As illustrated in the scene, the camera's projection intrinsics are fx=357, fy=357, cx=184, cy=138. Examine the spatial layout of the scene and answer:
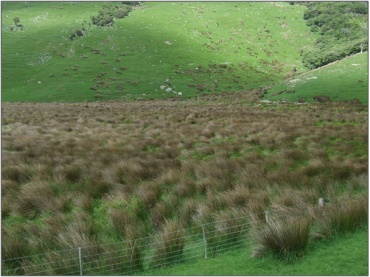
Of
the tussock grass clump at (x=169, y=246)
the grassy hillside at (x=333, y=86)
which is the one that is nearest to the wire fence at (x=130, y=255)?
the tussock grass clump at (x=169, y=246)

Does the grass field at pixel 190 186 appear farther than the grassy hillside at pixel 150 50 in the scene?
No

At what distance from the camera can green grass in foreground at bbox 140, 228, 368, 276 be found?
488cm

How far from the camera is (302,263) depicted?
5066 mm

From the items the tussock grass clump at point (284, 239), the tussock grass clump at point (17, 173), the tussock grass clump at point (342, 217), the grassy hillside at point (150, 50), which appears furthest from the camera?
the grassy hillside at point (150, 50)

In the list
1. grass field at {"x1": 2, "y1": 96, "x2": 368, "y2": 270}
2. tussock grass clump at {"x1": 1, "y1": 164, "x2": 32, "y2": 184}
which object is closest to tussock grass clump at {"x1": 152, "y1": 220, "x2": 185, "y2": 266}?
grass field at {"x1": 2, "y1": 96, "x2": 368, "y2": 270}

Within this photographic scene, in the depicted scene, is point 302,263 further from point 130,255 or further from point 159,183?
point 159,183

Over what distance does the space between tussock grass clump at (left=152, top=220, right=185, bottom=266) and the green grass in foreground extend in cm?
23

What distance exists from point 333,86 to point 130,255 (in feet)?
125

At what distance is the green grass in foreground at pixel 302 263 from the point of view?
4879 millimetres

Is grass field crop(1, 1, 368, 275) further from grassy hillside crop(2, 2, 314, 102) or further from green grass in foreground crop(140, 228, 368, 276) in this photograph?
grassy hillside crop(2, 2, 314, 102)

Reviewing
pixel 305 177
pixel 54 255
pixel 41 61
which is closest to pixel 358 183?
pixel 305 177

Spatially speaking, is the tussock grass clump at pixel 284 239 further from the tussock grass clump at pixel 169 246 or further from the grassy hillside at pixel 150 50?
the grassy hillside at pixel 150 50

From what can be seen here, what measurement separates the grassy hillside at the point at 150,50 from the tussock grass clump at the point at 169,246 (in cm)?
5051

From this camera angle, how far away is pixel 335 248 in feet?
17.7
